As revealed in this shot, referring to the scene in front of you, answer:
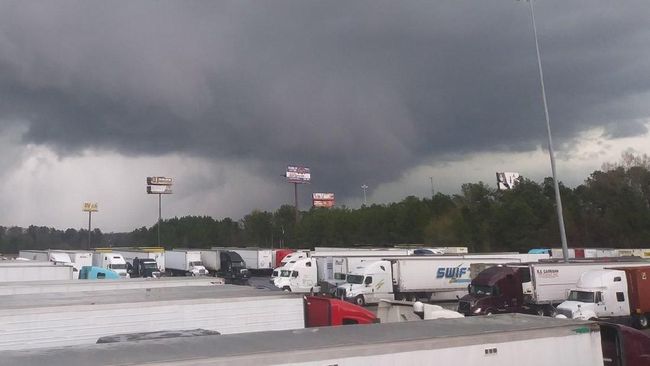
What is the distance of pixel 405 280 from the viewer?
122 feet

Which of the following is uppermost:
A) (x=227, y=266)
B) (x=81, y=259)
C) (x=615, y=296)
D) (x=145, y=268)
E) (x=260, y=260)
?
(x=81, y=259)

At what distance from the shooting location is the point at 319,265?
47.4m

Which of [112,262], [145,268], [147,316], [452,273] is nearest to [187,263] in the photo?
[145,268]

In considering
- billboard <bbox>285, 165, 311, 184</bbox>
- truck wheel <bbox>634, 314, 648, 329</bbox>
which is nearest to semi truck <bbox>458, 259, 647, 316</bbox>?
truck wheel <bbox>634, 314, 648, 329</bbox>

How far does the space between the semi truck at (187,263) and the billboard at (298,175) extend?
6194cm

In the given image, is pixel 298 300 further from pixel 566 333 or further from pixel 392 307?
pixel 566 333

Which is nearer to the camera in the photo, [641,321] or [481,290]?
[641,321]

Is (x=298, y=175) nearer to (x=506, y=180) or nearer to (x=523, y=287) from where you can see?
(x=506, y=180)

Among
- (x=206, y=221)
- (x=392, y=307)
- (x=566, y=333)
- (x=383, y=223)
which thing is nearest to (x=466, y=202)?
(x=383, y=223)

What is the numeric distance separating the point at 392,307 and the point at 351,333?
838 cm

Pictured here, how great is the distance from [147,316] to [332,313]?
472 centimetres

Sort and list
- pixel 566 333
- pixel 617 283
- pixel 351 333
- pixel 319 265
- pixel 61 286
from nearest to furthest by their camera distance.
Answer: pixel 351 333
pixel 566 333
pixel 61 286
pixel 617 283
pixel 319 265

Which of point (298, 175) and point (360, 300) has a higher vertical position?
point (298, 175)

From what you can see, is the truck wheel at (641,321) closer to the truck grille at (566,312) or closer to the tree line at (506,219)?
the truck grille at (566,312)
